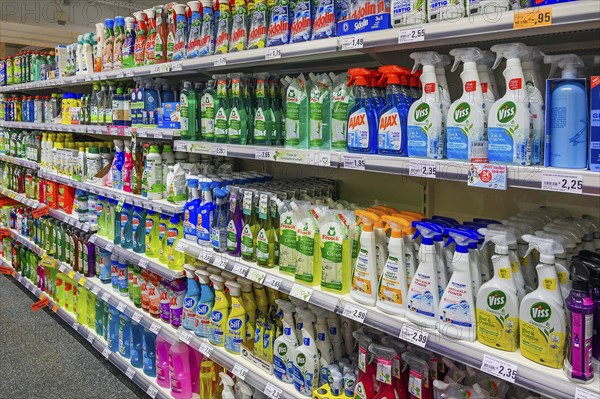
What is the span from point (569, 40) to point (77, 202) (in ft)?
10.5

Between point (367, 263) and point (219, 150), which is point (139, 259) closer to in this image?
point (219, 150)

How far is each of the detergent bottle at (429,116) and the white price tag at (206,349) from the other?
55.2 inches

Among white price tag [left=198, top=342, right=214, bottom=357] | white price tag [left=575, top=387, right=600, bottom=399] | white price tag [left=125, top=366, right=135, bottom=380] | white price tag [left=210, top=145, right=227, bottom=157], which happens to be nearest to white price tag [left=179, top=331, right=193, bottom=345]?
white price tag [left=198, top=342, right=214, bottom=357]

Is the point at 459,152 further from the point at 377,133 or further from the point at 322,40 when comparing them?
the point at 322,40

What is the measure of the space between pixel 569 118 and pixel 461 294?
0.55 meters

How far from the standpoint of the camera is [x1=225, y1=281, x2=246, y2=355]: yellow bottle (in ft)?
7.07

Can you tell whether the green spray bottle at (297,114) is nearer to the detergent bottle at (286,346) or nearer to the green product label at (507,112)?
the detergent bottle at (286,346)

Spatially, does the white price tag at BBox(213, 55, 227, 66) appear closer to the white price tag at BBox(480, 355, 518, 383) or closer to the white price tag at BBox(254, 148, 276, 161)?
the white price tag at BBox(254, 148, 276, 161)

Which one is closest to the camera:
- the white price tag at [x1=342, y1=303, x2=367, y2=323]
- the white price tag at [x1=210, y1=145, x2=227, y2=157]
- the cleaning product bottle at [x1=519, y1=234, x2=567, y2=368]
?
the cleaning product bottle at [x1=519, y1=234, x2=567, y2=368]

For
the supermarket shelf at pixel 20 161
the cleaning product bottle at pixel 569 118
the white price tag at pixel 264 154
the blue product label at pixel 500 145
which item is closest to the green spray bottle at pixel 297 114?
the white price tag at pixel 264 154

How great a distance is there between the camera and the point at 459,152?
4.49ft

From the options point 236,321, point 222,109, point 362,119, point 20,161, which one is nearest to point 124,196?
point 222,109

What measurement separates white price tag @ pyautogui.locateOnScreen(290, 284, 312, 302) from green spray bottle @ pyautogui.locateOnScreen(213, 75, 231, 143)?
0.79 meters

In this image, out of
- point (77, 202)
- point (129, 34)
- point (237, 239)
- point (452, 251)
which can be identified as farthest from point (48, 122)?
point (452, 251)
